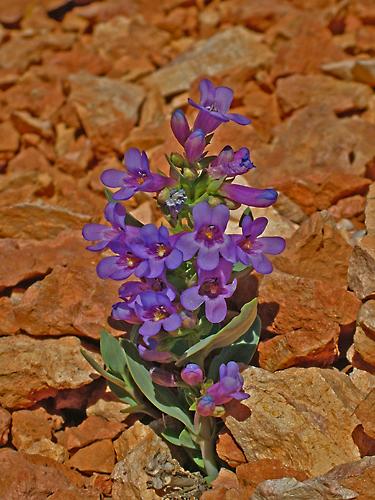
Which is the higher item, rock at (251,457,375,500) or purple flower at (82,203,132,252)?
purple flower at (82,203,132,252)

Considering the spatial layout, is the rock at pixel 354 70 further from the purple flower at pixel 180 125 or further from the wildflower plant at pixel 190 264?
the purple flower at pixel 180 125

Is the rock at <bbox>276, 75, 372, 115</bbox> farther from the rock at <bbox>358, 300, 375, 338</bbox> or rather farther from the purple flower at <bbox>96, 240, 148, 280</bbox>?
the purple flower at <bbox>96, 240, 148, 280</bbox>

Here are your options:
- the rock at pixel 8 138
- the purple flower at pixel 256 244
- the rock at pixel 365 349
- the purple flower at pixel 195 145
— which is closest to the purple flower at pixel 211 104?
the purple flower at pixel 195 145

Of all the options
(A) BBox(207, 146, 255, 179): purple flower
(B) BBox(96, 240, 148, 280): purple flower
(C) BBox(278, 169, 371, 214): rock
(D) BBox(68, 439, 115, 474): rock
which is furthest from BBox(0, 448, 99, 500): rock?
(C) BBox(278, 169, 371, 214): rock

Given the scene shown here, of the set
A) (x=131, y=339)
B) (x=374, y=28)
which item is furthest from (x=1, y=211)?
(x=374, y=28)

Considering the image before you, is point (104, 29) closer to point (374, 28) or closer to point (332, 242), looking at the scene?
point (374, 28)

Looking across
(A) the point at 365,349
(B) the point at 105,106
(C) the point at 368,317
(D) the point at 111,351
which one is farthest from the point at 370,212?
(B) the point at 105,106

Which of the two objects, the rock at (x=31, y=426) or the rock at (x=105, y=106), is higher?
the rock at (x=105, y=106)
